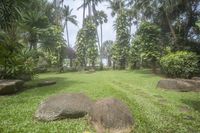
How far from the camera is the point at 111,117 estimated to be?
25.7 ft

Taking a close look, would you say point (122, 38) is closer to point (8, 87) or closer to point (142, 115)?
point (8, 87)

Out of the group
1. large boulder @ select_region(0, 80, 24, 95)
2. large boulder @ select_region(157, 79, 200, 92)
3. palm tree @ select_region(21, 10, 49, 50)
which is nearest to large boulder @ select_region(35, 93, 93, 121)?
large boulder @ select_region(0, 80, 24, 95)

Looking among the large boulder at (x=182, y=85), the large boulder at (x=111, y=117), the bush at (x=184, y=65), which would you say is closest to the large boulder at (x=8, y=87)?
the large boulder at (x=111, y=117)

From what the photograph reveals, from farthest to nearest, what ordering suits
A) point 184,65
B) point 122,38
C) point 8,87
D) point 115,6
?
point 115,6 < point 122,38 < point 184,65 < point 8,87

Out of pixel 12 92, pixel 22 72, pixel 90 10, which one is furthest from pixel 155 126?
pixel 90 10

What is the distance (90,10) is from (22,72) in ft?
99.8

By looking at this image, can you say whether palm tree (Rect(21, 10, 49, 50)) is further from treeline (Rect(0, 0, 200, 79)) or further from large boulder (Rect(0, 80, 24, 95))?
large boulder (Rect(0, 80, 24, 95))

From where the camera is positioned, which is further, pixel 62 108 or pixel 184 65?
pixel 184 65

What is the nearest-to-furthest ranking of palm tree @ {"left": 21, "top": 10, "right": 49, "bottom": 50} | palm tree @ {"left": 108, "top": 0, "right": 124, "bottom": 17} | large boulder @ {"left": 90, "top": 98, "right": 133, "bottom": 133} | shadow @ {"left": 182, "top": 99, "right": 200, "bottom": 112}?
large boulder @ {"left": 90, "top": 98, "right": 133, "bottom": 133} → shadow @ {"left": 182, "top": 99, "right": 200, "bottom": 112} → palm tree @ {"left": 21, "top": 10, "right": 49, "bottom": 50} → palm tree @ {"left": 108, "top": 0, "right": 124, "bottom": 17}

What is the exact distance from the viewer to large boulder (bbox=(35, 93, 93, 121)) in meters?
8.99

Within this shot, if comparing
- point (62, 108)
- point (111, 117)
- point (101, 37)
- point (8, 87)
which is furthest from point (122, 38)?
point (111, 117)

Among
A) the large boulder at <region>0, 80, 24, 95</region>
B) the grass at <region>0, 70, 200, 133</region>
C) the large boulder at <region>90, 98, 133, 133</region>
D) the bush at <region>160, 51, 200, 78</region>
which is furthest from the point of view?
the bush at <region>160, 51, 200, 78</region>

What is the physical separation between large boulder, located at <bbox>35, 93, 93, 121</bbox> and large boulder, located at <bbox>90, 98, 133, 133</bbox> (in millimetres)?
953

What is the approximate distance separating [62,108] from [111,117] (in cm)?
223
